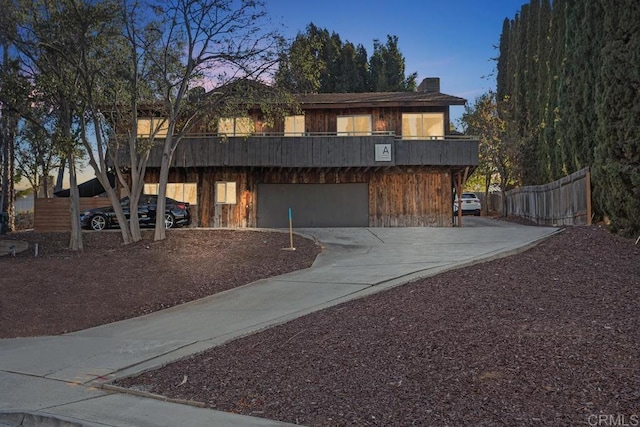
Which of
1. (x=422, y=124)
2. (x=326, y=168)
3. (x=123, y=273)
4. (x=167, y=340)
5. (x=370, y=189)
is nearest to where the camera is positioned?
(x=167, y=340)

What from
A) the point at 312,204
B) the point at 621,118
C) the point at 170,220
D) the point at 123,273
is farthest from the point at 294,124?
the point at 621,118

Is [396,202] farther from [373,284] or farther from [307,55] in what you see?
[373,284]

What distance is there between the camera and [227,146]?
24219 millimetres

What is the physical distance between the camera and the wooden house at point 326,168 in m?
24.1

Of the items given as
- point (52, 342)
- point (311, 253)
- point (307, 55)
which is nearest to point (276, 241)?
point (311, 253)

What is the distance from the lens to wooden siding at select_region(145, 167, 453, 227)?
2511 cm

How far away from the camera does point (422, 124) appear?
2547 cm

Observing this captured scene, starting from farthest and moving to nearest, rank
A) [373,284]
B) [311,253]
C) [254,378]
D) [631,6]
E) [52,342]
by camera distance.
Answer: [311,253] → [631,6] → [373,284] → [52,342] → [254,378]

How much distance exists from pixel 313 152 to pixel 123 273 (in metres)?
12.9

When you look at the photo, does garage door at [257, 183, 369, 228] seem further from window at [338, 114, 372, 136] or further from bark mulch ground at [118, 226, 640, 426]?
bark mulch ground at [118, 226, 640, 426]

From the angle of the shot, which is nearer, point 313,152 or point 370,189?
point 313,152

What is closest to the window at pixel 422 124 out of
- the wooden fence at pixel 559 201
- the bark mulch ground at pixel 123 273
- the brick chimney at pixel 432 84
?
the brick chimney at pixel 432 84

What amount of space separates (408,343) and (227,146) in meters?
19.5

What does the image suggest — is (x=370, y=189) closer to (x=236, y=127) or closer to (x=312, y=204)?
(x=312, y=204)
